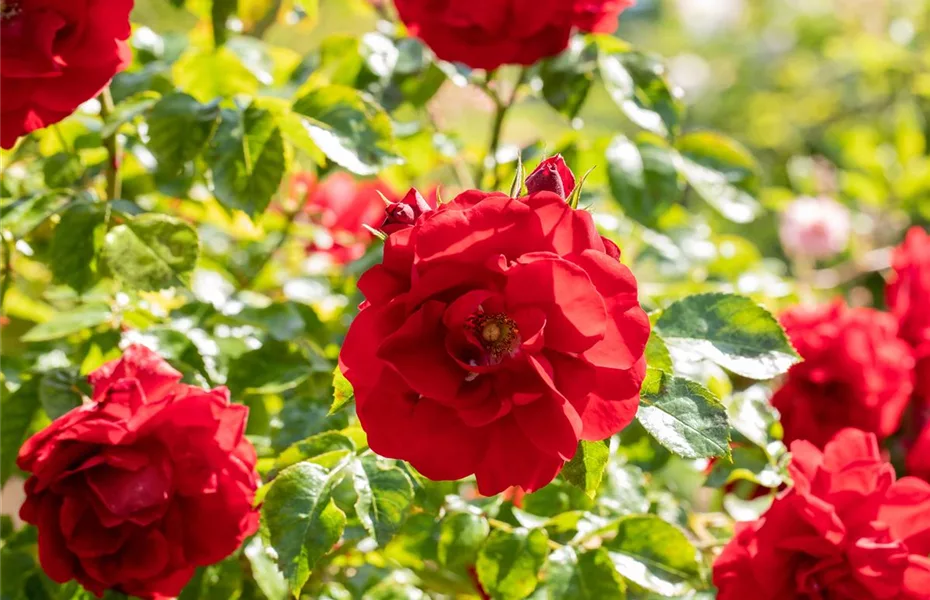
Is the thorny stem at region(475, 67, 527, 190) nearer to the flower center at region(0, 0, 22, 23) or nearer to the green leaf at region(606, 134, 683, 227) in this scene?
the green leaf at region(606, 134, 683, 227)

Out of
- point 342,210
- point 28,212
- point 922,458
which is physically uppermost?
point 28,212

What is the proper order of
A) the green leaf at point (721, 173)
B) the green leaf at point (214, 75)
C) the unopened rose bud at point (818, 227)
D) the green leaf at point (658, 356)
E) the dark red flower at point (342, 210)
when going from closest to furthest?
the green leaf at point (658, 356)
the green leaf at point (214, 75)
the green leaf at point (721, 173)
the dark red flower at point (342, 210)
the unopened rose bud at point (818, 227)

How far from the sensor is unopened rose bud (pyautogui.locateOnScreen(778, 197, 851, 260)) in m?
2.28

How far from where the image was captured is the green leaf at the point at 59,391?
34.7 inches

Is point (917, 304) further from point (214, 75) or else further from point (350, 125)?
point (214, 75)

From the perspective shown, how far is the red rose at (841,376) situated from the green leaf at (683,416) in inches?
18.7

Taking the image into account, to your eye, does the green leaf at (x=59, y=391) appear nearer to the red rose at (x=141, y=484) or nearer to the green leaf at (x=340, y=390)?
the red rose at (x=141, y=484)

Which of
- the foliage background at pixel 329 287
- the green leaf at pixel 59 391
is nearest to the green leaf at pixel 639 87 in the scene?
the foliage background at pixel 329 287

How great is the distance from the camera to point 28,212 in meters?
A: 0.92

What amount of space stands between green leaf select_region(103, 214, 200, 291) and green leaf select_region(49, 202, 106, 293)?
0.08 ft

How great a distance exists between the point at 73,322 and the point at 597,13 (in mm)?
610

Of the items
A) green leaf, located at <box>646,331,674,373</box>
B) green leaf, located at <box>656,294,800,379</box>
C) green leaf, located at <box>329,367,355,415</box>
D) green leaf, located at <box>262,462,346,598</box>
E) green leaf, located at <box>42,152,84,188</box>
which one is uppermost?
green leaf, located at <box>646,331,674,373</box>

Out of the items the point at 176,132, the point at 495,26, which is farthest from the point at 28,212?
the point at 495,26

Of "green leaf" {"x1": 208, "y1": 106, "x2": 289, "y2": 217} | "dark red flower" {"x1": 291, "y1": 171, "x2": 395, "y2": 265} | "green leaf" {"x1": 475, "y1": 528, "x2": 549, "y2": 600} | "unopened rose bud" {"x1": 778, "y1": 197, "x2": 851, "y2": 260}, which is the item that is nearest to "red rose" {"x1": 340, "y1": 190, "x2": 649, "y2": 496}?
"green leaf" {"x1": 475, "y1": 528, "x2": 549, "y2": 600}
